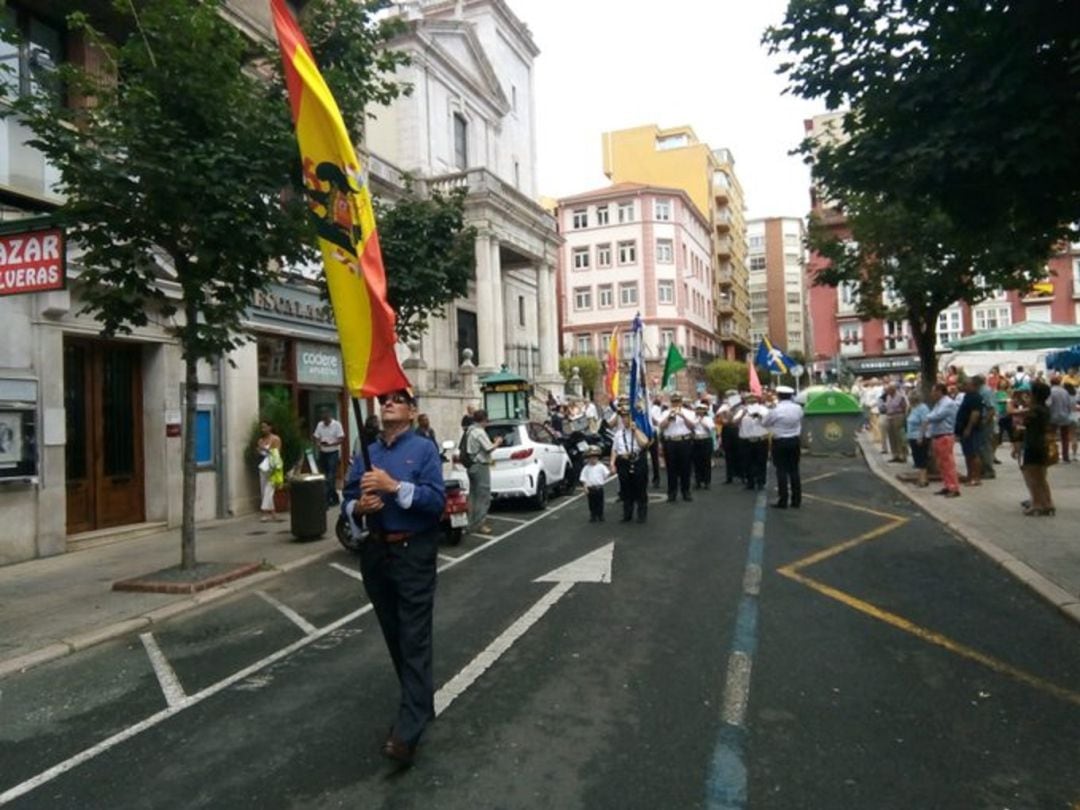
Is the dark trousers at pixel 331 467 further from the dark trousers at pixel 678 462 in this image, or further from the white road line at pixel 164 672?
the white road line at pixel 164 672

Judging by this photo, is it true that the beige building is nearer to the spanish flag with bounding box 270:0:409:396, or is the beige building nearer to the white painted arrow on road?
the white painted arrow on road

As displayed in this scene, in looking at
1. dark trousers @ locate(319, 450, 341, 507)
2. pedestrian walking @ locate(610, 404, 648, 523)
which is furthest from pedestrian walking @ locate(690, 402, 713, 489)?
dark trousers @ locate(319, 450, 341, 507)

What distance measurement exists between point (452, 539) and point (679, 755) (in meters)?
6.97

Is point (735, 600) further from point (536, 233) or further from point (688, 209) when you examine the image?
point (688, 209)

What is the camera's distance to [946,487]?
42.6 feet

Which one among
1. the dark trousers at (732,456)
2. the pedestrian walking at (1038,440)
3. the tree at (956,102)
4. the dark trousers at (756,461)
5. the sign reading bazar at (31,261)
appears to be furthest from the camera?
the dark trousers at (732,456)

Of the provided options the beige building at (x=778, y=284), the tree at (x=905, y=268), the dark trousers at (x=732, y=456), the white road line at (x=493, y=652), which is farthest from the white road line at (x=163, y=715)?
the beige building at (x=778, y=284)

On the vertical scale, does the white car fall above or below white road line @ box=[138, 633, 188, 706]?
above

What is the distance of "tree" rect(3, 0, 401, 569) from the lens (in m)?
8.13

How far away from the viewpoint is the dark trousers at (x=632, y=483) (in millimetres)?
11703

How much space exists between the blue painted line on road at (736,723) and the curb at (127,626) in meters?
5.17

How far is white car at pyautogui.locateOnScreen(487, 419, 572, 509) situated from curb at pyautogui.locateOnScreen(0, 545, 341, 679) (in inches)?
181

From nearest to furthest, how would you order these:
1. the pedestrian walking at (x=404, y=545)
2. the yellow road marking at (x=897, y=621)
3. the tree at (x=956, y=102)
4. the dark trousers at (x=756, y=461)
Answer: the pedestrian walking at (x=404, y=545) < the yellow road marking at (x=897, y=621) < the tree at (x=956, y=102) < the dark trousers at (x=756, y=461)

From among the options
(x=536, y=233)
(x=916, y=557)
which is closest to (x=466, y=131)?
(x=536, y=233)
